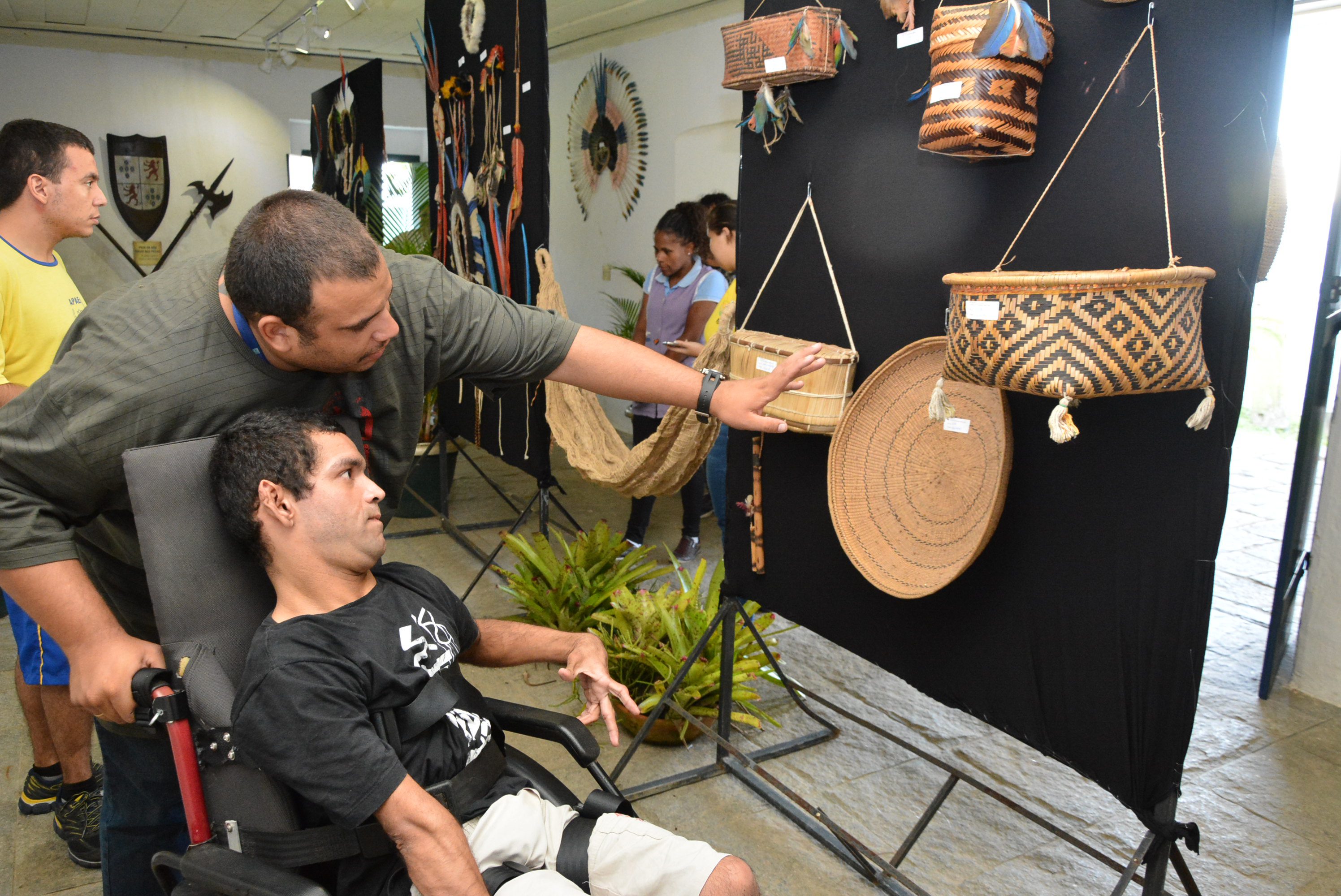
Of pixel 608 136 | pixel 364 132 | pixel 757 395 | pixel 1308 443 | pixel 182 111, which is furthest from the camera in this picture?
pixel 182 111

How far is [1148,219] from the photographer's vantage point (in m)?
1.53

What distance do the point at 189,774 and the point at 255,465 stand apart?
457 mm

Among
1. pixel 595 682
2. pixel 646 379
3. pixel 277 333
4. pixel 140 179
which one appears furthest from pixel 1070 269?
pixel 140 179

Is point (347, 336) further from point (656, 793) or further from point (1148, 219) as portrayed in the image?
point (656, 793)

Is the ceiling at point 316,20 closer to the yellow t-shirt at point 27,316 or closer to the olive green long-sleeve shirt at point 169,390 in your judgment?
the yellow t-shirt at point 27,316

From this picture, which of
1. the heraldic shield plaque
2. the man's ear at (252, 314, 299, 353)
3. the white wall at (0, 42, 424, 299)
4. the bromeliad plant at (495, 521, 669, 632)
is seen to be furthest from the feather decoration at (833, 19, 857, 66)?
the heraldic shield plaque

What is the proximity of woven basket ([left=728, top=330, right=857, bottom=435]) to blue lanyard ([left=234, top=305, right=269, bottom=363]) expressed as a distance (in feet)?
3.20

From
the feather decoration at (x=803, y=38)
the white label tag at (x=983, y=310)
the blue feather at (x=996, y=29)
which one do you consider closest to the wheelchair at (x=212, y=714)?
the white label tag at (x=983, y=310)

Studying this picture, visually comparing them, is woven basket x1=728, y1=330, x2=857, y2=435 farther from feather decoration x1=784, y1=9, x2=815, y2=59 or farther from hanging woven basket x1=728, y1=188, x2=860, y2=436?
feather decoration x1=784, y1=9, x2=815, y2=59

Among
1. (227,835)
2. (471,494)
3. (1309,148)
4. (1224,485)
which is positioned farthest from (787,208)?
(1309,148)

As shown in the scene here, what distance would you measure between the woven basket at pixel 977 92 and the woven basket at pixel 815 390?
527 millimetres

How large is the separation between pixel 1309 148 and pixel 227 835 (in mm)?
5784

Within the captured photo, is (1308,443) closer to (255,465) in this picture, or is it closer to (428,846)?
(428,846)

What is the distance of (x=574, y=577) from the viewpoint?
11.7 feet
